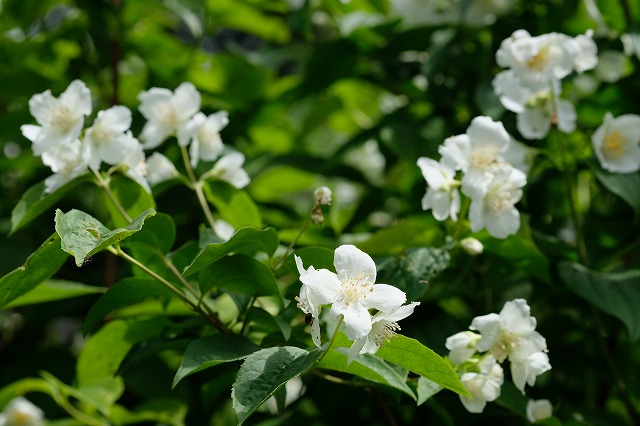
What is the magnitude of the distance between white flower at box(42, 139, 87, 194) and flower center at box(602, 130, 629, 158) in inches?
40.6

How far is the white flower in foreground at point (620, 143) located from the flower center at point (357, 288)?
A: 77 centimetres

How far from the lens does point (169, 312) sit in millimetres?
1598

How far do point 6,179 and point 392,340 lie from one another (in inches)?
77.3

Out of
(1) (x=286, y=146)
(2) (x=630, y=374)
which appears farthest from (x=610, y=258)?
(1) (x=286, y=146)

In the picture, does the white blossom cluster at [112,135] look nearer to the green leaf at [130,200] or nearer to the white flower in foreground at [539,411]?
the green leaf at [130,200]

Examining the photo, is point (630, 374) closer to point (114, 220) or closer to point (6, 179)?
point (114, 220)

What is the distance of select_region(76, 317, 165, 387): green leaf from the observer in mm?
1443

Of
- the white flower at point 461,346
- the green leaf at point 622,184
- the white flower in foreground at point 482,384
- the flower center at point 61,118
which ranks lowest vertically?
the green leaf at point 622,184

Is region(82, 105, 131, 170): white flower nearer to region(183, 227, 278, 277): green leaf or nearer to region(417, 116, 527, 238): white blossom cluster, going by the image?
region(183, 227, 278, 277): green leaf

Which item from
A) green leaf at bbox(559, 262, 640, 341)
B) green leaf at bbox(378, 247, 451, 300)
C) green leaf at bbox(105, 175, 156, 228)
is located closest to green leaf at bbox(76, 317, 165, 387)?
green leaf at bbox(105, 175, 156, 228)

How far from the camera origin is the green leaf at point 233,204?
157cm

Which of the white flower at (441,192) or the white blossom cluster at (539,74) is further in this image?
the white blossom cluster at (539,74)

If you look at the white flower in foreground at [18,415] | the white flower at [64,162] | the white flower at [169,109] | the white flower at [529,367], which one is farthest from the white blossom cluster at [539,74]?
the white flower in foreground at [18,415]

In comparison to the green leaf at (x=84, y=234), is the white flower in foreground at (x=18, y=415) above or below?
below
